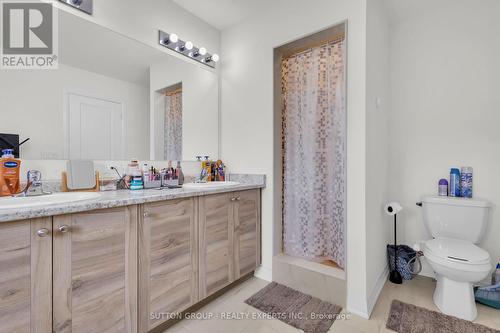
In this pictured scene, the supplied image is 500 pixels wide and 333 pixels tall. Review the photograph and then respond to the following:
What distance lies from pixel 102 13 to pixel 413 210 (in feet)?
10.2

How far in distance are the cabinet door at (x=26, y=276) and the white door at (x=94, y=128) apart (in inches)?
29.0

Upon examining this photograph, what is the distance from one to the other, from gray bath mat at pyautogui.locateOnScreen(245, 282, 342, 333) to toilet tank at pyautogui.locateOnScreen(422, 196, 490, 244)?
1124 millimetres

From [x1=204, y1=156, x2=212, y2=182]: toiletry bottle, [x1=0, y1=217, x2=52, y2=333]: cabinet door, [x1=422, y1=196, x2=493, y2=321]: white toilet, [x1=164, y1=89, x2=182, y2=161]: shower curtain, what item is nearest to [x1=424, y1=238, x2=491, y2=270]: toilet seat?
[x1=422, y1=196, x2=493, y2=321]: white toilet

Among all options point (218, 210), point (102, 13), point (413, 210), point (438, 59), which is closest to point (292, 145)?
point (218, 210)

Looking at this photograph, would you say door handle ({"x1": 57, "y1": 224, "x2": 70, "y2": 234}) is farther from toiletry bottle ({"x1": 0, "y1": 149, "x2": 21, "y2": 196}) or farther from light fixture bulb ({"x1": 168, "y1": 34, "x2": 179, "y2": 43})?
light fixture bulb ({"x1": 168, "y1": 34, "x2": 179, "y2": 43})

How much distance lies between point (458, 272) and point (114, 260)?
2128 millimetres

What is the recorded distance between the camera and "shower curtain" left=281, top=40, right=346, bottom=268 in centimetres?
185

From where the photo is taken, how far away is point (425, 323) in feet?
5.04

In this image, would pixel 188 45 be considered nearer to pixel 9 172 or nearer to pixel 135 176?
pixel 135 176

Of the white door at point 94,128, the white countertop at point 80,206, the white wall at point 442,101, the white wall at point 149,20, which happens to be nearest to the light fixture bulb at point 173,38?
the white wall at point 149,20

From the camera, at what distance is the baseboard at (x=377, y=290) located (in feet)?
5.44

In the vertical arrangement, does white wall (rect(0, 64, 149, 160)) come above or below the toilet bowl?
above

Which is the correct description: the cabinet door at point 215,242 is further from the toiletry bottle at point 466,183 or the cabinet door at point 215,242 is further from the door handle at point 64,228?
the toiletry bottle at point 466,183

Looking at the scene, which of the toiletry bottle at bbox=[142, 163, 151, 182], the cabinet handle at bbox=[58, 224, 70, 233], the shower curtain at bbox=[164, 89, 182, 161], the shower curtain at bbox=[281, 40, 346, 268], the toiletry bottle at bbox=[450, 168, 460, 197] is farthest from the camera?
the shower curtain at bbox=[164, 89, 182, 161]
